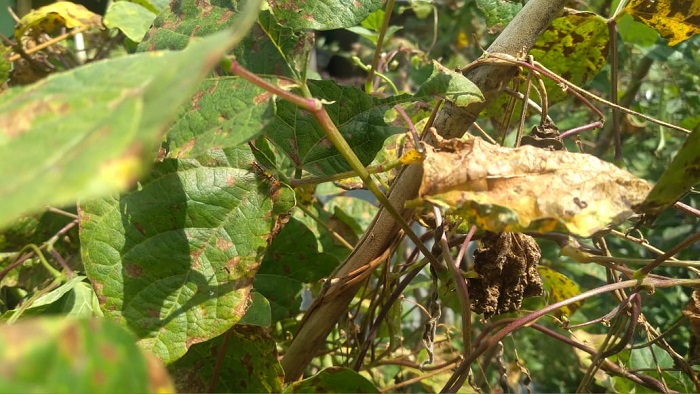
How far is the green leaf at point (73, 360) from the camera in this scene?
9.1 inches

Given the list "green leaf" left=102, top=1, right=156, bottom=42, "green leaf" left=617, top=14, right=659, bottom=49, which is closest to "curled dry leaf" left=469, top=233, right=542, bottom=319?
"green leaf" left=102, top=1, right=156, bottom=42

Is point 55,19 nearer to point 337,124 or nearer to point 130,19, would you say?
Result: point 130,19

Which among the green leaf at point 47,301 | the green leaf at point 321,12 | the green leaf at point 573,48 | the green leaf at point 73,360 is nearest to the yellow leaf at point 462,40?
the green leaf at point 573,48

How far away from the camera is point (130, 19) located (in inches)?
44.3

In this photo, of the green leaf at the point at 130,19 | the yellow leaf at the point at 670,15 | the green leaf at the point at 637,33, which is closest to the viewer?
the yellow leaf at the point at 670,15

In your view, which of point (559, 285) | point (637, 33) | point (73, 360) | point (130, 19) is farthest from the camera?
point (637, 33)

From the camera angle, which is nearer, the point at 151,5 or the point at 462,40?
the point at 151,5

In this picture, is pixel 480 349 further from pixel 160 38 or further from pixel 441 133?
pixel 160 38

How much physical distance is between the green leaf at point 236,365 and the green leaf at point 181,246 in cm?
11

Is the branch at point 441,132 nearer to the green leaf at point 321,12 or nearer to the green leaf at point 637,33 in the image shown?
the green leaf at point 321,12

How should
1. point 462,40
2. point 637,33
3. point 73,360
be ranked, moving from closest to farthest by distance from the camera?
point 73,360 < point 637,33 < point 462,40

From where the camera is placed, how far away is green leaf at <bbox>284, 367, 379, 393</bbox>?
2.29 ft

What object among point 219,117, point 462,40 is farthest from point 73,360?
point 462,40

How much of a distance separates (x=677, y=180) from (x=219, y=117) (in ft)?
1.23
